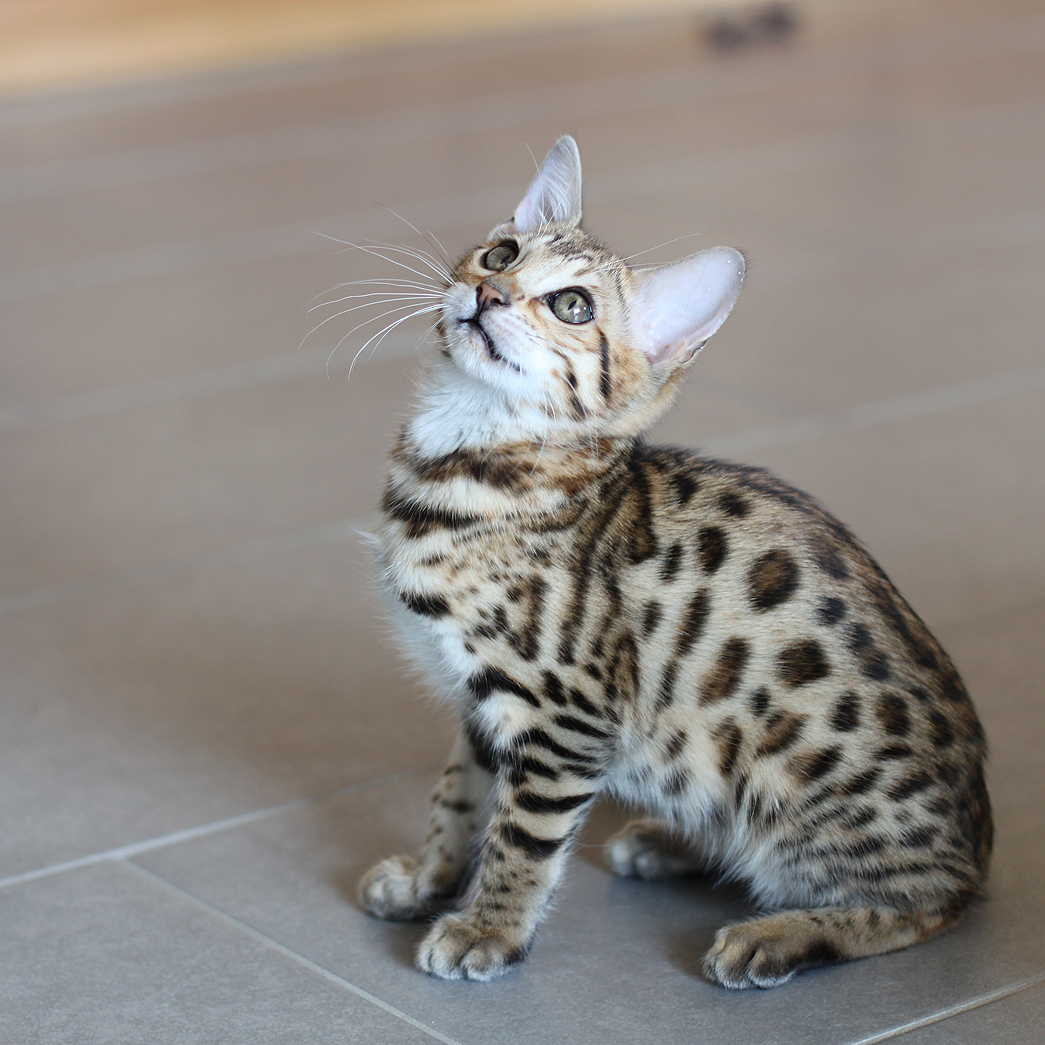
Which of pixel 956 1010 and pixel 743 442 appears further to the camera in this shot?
pixel 743 442

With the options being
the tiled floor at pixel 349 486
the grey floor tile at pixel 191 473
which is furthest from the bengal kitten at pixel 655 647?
the grey floor tile at pixel 191 473

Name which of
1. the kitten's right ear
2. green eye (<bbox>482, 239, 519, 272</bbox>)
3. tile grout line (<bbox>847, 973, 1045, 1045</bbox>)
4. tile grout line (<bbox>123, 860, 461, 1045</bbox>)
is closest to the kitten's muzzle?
green eye (<bbox>482, 239, 519, 272</bbox>)

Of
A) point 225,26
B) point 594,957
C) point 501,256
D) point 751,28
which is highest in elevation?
point 751,28

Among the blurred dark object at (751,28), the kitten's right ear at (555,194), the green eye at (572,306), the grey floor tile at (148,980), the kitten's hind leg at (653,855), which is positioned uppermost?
the blurred dark object at (751,28)

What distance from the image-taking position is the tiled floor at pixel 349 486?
193 centimetres

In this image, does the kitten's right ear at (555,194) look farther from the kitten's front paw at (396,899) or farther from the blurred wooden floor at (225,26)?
the blurred wooden floor at (225,26)

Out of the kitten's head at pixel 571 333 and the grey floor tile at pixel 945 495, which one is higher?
the kitten's head at pixel 571 333

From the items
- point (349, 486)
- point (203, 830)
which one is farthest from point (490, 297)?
point (349, 486)

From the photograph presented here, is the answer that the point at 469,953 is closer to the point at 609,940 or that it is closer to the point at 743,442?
the point at 609,940

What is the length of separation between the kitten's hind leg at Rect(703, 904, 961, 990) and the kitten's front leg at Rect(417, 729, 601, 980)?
0.24 metres

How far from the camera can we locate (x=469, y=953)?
1916mm

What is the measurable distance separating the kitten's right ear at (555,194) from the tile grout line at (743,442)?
87 cm

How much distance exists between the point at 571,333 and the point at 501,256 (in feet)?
0.61

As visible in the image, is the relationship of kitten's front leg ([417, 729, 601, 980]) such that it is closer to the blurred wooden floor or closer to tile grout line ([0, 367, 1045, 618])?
tile grout line ([0, 367, 1045, 618])
